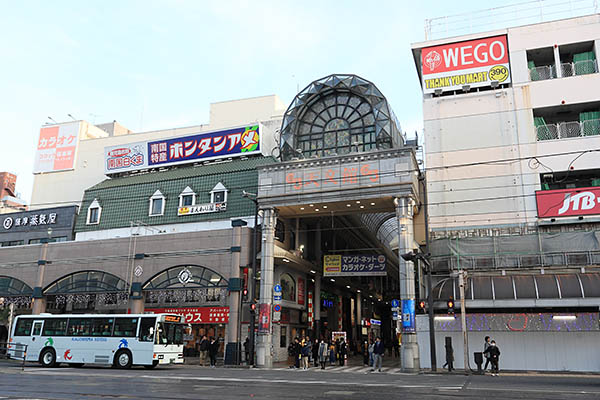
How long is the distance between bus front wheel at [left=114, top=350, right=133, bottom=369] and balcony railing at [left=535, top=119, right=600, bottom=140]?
1123 inches

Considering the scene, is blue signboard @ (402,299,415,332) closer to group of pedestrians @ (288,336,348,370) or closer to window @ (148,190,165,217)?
group of pedestrians @ (288,336,348,370)

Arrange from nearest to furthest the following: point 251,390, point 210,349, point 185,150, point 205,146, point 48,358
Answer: point 251,390 → point 48,358 → point 210,349 → point 205,146 → point 185,150

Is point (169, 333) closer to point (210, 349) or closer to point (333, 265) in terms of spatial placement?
point (210, 349)

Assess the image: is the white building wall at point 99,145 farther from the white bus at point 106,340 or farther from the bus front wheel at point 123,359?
the bus front wheel at point 123,359

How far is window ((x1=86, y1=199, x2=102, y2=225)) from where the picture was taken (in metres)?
41.6

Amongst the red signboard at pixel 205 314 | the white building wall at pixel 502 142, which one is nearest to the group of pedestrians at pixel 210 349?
the red signboard at pixel 205 314

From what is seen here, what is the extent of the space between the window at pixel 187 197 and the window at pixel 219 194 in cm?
164

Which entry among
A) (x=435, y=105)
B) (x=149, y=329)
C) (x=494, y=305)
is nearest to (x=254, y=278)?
(x=149, y=329)

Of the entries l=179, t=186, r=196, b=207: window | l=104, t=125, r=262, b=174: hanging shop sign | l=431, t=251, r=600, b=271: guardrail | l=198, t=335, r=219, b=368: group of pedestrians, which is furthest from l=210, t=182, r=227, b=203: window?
l=431, t=251, r=600, b=271: guardrail

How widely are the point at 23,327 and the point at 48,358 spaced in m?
2.86

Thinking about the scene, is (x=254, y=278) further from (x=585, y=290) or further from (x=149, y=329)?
(x=585, y=290)

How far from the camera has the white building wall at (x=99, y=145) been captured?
1929 inches

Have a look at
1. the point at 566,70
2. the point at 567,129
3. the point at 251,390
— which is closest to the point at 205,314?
the point at 251,390

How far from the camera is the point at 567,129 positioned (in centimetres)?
3316
